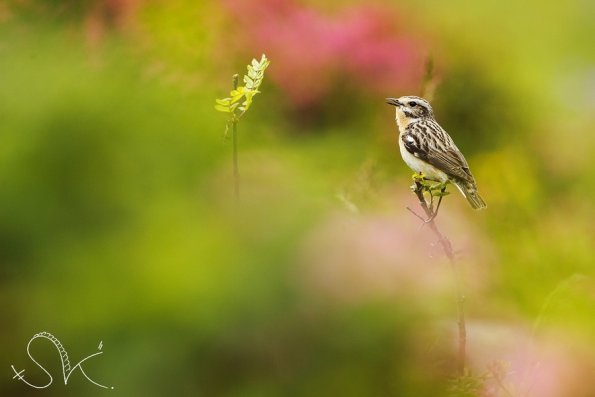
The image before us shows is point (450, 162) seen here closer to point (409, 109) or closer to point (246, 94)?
point (409, 109)

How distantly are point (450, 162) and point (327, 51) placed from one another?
1.23 m

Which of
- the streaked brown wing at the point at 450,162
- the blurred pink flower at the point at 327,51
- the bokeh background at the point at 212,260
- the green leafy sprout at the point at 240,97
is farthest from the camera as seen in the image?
the blurred pink flower at the point at 327,51

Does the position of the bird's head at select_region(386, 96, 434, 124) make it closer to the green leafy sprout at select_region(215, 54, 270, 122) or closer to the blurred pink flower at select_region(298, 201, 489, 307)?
the green leafy sprout at select_region(215, 54, 270, 122)

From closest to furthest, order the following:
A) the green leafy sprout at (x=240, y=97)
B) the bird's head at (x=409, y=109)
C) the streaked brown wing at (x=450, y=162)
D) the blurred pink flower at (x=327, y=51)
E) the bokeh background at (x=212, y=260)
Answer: the bokeh background at (x=212, y=260) < the green leafy sprout at (x=240, y=97) < the streaked brown wing at (x=450, y=162) < the bird's head at (x=409, y=109) < the blurred pink flower at (x=327, y=51)

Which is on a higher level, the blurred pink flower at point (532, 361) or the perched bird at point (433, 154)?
the perched bird at point (433, 154)

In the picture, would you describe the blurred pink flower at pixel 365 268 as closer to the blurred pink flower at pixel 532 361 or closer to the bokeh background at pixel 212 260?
the bokeh background at pixel 212 260

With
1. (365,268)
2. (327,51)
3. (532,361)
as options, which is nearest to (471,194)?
(532,361)

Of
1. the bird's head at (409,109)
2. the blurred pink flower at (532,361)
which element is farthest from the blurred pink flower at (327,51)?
the blurred pink flower at (532,361)

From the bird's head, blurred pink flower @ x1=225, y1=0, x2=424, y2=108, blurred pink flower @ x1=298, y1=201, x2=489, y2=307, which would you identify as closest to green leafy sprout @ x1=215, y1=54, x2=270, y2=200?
blurred pink flower @ x1=298, y1=201, x2=489, y2=307

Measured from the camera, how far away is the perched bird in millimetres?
1233

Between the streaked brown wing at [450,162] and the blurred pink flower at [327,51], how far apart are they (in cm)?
104

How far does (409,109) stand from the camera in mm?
1390

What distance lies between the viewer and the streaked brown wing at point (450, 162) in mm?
1229

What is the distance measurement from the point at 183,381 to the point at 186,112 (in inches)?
10.9
